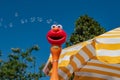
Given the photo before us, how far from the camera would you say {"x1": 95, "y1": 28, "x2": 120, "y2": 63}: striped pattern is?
14.1ft

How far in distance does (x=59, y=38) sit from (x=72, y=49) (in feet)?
2.59

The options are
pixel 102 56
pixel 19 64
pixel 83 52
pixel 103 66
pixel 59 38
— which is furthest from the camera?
pixel 19 64

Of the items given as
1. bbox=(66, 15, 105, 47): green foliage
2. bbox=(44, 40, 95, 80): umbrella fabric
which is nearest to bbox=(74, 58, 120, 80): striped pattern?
bbox=(44, 40, 95, 80): umbrella fabric

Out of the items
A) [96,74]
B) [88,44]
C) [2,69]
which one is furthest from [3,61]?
[88,44]

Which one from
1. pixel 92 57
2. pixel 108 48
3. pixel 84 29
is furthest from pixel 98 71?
pixel 84 29

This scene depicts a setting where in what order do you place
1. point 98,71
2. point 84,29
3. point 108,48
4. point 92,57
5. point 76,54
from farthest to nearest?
point 84,29, point 98,71, point 92,57, point 76,54, point 108,48

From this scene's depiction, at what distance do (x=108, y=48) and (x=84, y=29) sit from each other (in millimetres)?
18421

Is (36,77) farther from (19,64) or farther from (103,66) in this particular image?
(103,66)

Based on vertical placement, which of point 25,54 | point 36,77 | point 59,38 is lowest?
point 59,38

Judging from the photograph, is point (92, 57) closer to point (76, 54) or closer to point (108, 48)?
point (76, 54)

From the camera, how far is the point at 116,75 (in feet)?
22.8

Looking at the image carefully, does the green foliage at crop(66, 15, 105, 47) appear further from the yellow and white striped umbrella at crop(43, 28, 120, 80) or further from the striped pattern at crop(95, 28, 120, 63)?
the striped pattern at crop(95, 28, 120, 63)

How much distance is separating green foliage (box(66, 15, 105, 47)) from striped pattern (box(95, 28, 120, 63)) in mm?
17463

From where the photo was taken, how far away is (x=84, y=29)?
22.8 m
